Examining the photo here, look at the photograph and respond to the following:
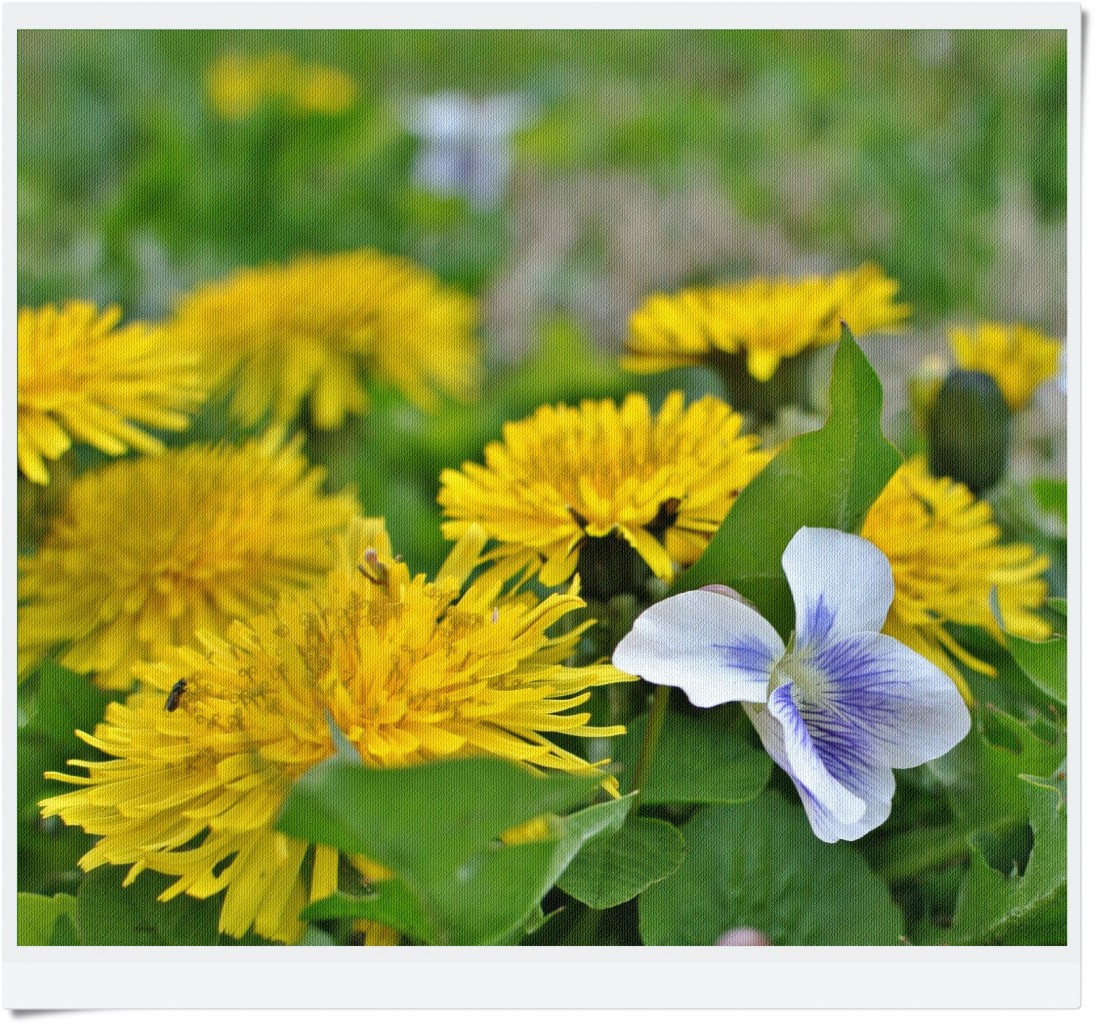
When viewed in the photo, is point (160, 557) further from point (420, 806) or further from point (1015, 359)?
point (1015, 359)

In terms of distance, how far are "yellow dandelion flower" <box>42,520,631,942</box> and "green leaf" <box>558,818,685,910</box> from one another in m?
0.04

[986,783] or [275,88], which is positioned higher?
[275,88]

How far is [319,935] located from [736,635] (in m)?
0.17

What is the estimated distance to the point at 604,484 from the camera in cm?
43

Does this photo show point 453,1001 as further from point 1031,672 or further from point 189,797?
point 1031,672

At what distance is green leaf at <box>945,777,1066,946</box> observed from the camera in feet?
1.42

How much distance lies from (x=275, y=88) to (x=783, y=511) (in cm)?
59

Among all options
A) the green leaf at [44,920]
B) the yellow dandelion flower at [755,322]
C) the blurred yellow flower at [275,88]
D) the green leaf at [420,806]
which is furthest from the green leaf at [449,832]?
the blurred yellow flower at [275,88]

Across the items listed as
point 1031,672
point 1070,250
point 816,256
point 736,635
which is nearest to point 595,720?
point 736,635

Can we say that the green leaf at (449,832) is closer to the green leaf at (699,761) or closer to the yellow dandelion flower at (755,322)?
the green leaf at (699,761)

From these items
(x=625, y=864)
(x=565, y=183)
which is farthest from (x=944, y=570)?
(x=565, y=183)

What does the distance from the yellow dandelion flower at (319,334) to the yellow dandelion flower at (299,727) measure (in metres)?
0.26

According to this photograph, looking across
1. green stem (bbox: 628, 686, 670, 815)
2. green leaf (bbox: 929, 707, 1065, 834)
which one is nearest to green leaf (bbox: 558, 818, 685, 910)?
green stem (bbox: 628, 686, 670, 815)

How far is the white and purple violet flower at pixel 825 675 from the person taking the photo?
383 mm
